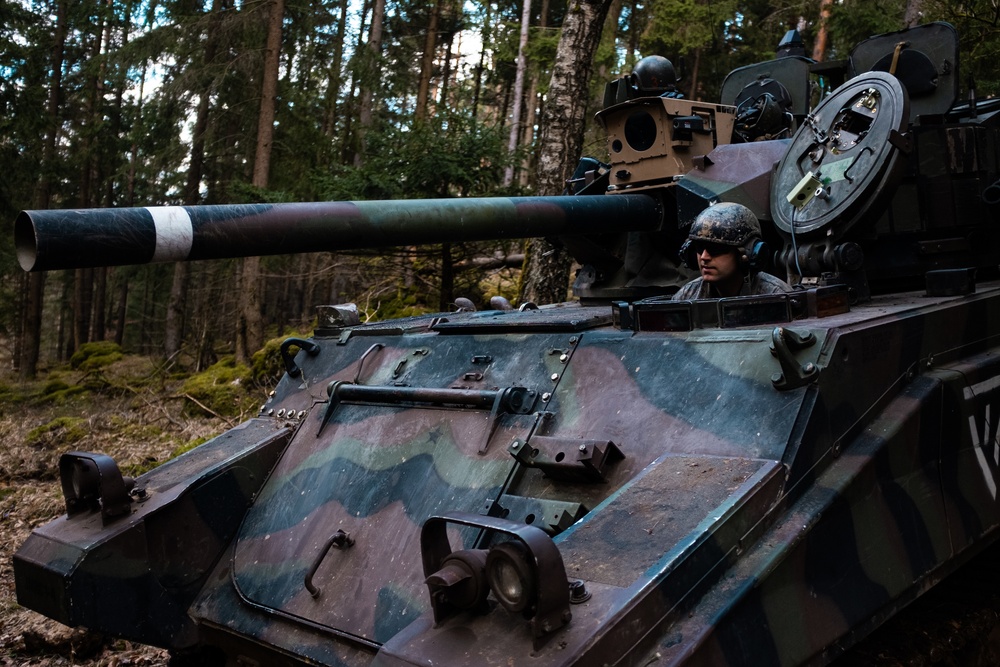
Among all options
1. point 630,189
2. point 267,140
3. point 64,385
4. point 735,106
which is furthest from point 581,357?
point 64,385

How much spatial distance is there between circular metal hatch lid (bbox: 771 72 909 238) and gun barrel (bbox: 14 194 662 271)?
102 cm

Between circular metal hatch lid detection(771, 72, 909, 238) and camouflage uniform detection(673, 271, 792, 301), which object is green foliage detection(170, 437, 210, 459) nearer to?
camouflage uniform detection(673, 271, 792, 301)

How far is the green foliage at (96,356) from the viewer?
57.6ft

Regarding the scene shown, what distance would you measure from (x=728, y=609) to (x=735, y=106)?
170 inches

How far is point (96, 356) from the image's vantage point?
18.1 metres

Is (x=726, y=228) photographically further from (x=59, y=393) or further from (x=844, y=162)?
(x=59, y=393)

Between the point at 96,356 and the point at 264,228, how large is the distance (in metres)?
16.6

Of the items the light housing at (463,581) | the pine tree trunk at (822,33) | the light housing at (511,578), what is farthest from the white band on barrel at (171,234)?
the pine tree trunk at (822,33)

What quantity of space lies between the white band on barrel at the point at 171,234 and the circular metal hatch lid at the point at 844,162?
2.68m

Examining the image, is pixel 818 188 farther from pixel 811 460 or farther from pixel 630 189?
pixel 811 460

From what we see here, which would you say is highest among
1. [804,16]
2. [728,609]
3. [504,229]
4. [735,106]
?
[804,16]

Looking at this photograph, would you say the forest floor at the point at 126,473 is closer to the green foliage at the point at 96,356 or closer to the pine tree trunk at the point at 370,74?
the green foliage at the point at 96,356

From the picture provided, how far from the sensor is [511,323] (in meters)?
4.11

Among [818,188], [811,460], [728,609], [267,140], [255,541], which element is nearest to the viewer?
[728,609]
